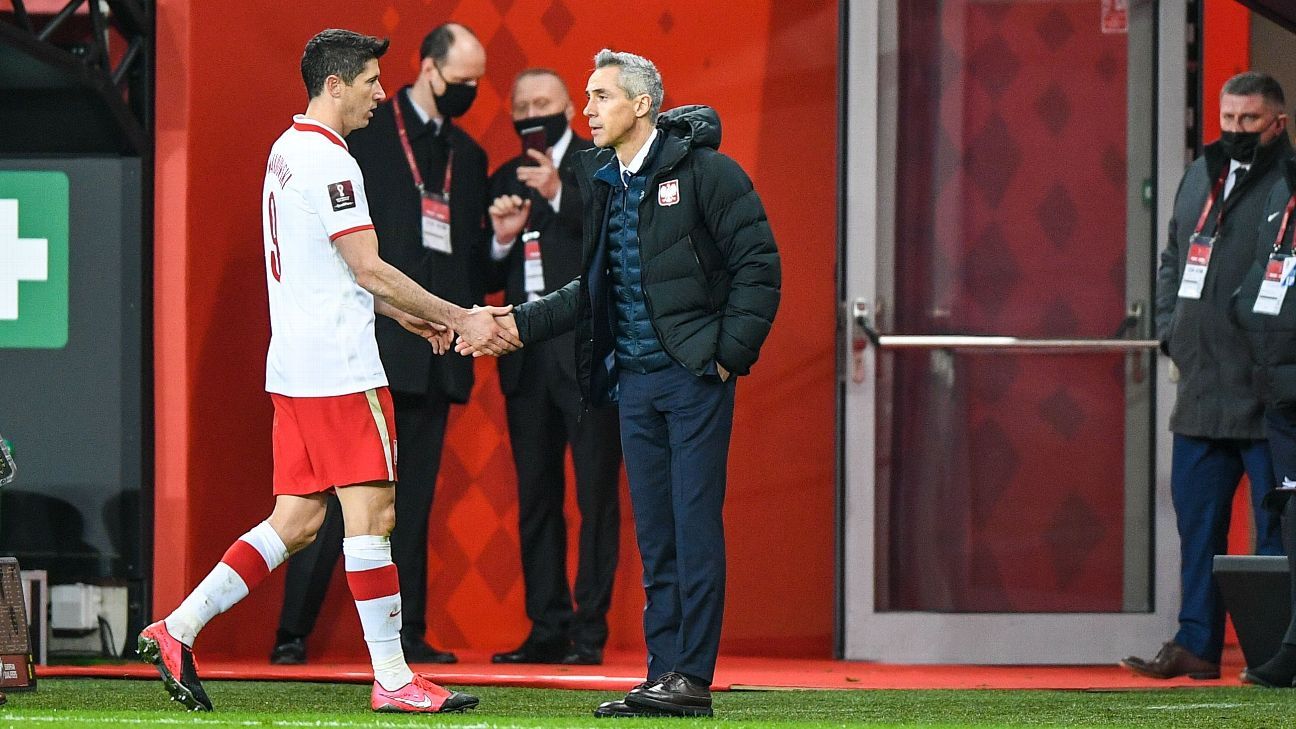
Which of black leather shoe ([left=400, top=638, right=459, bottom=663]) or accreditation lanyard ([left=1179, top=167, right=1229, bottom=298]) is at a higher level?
accreditation lanyard ([left=1179, top=167, right=1229, bottom=298])

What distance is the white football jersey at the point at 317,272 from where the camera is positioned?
4.52 metres

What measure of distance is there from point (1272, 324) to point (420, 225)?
2.78m

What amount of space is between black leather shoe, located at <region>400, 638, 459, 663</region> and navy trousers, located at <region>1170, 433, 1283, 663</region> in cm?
241

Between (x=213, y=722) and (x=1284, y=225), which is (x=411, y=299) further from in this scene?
(x=1284, y=225)

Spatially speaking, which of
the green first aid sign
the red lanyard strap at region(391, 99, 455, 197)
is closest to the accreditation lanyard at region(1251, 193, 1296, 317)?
the red lanyard strap at region(391, 99, 455, 197)

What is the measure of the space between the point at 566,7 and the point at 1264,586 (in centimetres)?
328

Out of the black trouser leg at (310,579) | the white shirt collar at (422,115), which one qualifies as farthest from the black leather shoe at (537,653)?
the white shirt collar at (422,115)

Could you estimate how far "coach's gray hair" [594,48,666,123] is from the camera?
4559 millimetres

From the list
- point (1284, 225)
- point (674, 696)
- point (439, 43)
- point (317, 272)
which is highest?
point (439, 43)

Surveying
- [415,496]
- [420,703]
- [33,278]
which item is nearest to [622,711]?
[420,703]

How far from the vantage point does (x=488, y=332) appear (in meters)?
5.00

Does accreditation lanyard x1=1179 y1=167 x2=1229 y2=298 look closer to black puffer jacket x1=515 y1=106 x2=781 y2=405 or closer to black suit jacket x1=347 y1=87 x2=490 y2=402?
black puffer jacket x1=515 y1=106 x2=781 y2=405

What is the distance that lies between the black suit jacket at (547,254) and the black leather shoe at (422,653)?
0.92m

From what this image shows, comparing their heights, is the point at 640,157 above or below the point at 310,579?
above
